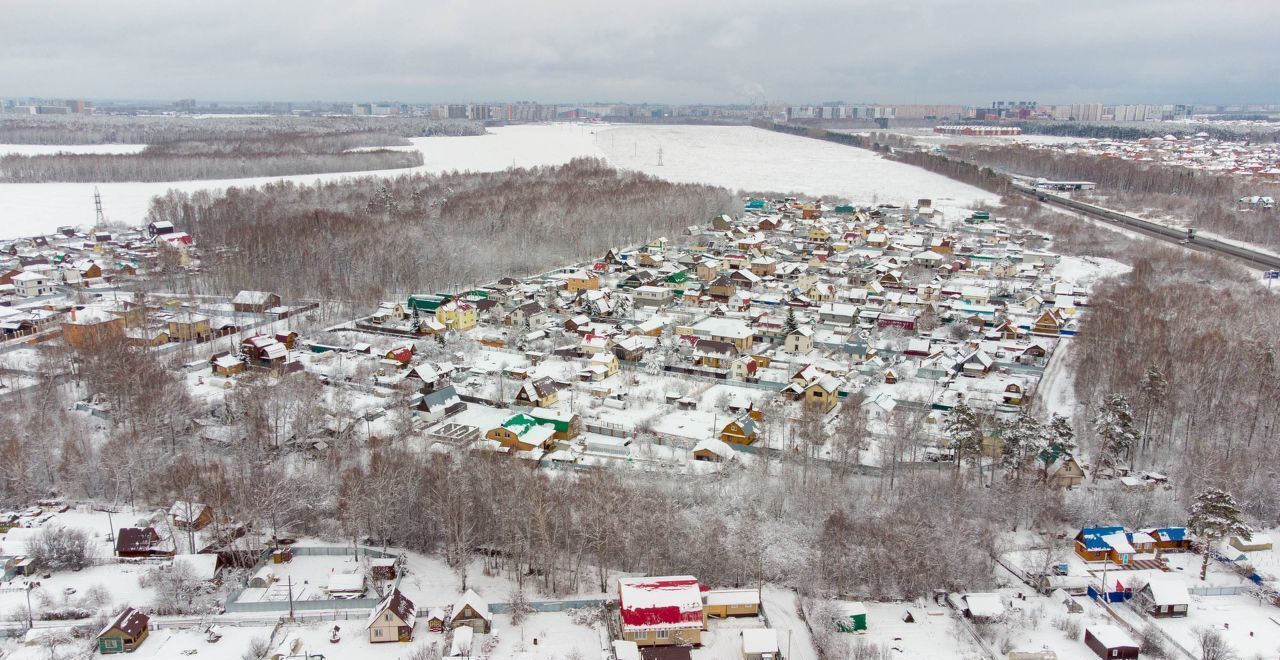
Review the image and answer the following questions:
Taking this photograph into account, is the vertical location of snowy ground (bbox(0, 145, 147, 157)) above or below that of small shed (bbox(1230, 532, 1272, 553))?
above

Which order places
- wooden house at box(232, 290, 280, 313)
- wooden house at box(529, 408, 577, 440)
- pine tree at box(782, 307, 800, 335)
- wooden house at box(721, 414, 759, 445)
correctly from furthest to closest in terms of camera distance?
wooden house at box(232, 290, 280, 313) < pine tree at box(782, 307, 800, 335) < wooden house at box(529, 408, 577, 440) < wooden house at box(721, 414, 759, 445)

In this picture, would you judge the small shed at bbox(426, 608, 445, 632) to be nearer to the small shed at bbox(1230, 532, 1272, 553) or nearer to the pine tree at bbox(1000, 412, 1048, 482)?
the pine tree at bbox(1000, 412, 1048, 482)

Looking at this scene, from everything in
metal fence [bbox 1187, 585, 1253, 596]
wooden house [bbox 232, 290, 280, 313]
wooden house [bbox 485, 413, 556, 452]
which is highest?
wooden house [bbox 232, 290, 280, 313]

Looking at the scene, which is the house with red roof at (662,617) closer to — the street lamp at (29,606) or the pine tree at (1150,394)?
the street lamp at (29,606)

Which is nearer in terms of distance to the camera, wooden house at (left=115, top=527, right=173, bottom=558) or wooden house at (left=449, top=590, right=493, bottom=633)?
wooden house at (left=449, top=590, right=493, bottom=633)

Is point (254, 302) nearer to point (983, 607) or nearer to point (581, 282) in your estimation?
point (581, 282)

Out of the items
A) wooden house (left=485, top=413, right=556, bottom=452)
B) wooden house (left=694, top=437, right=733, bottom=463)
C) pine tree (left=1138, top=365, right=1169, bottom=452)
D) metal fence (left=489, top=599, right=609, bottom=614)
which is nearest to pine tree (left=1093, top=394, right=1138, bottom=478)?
pine tree (left=1138, top=365, right=1169, bottom=452)

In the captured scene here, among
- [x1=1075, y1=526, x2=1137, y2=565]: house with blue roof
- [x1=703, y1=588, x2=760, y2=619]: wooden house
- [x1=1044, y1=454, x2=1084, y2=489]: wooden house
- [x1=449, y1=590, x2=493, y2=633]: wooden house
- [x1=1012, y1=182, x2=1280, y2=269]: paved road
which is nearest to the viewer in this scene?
[x1=449, y1=590, x2=493, y2=633]: wooden house
